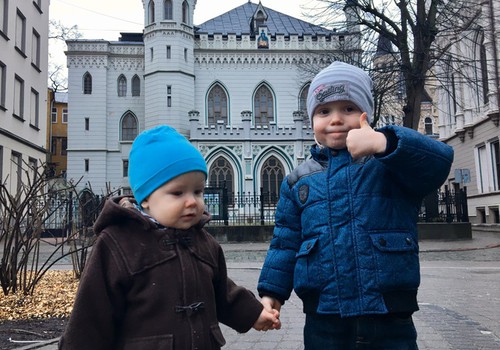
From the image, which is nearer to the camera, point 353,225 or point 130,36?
point 353,225

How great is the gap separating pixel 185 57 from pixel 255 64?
19.1 ft

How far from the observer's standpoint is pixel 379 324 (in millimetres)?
1838

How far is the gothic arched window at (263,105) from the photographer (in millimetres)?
38625

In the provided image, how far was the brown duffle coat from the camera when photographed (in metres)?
1.75

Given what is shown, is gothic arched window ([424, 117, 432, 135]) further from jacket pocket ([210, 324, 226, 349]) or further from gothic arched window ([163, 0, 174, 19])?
jacket pocket ([210, 324, 226, 349])

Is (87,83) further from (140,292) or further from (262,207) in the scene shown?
(140,292)

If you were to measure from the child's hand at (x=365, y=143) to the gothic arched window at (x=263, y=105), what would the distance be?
3695 cm

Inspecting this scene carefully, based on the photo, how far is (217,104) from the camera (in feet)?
126

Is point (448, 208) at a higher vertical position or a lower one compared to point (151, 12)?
lower

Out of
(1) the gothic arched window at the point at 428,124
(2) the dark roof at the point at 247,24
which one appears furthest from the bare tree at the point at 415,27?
(1) the gothic arched window at the point at 428,124

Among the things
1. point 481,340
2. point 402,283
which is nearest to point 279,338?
point 481,340

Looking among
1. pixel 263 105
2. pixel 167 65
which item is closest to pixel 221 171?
pixel 263 105

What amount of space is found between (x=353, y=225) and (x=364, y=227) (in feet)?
0.15

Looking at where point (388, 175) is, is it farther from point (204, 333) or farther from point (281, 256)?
point (204, 333)
